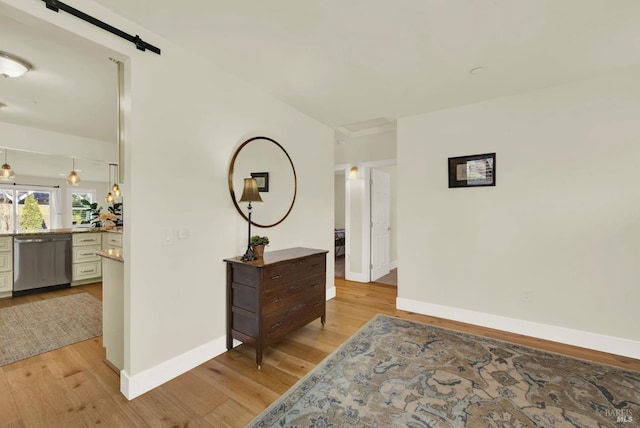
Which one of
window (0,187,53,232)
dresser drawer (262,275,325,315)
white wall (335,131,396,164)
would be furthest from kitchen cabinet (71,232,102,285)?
white wall (335,131,396,164)

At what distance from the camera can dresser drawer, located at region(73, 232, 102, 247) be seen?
15.4ft

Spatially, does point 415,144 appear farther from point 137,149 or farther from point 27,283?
point 27,283

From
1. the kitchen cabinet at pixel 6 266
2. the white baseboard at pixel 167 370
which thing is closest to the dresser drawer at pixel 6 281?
the kitchen cabinet at pixel 6 266

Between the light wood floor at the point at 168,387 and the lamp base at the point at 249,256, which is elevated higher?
the lamp base at the point at 249,256

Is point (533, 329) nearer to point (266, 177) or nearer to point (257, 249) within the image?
point (257, 249)

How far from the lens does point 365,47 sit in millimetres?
2152

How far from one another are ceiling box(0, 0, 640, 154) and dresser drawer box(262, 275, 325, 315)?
2.04 meters

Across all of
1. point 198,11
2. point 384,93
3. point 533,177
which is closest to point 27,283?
point 198,11

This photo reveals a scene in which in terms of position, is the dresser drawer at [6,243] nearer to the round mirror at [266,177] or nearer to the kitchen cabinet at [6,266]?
the kitchen cabinet at [6,266]

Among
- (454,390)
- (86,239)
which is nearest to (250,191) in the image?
(454,390)

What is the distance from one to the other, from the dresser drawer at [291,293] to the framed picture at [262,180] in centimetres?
106

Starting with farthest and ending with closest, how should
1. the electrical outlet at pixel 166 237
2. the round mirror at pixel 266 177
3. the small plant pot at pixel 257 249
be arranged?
the round mirror at pixel 266 177
the small plant pot at pixel 257 249
the electrical outlet at pixel 166 237

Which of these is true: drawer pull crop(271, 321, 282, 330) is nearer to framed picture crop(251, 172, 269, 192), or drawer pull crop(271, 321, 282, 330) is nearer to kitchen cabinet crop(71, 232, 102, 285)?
framed picture crop(251, 172, 269, 192)

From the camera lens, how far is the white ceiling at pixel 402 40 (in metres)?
1.75
